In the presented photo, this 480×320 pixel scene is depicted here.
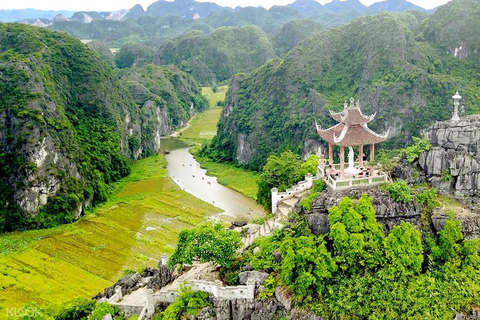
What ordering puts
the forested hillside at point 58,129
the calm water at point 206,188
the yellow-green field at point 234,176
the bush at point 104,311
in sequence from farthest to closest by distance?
the yellow-green field at point 234,176
the forested hillside at point 58,129
the calm water at point 206,188
the bush at point 104,311

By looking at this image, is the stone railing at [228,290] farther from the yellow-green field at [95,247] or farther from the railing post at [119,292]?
the yellow-green field at [95,247]

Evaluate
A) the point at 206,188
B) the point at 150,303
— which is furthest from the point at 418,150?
the point at 206,188

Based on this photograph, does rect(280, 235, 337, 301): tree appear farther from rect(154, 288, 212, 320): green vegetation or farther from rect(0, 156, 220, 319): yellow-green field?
rect(0, 156, 220, 319): yellow-green field

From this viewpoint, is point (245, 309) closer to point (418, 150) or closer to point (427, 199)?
point (427, 199)

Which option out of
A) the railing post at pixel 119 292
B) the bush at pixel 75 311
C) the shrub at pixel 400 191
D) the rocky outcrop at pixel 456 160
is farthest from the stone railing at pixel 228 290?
the rocky outcrop at pixel 456 160

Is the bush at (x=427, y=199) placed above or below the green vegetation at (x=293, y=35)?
below

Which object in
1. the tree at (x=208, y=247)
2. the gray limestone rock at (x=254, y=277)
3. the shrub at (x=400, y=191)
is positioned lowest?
the gray limestone rock at (x=254, y=277)

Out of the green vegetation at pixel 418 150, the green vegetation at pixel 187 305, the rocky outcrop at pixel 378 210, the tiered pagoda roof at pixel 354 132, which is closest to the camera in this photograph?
the green vegetation at pixel 187 305

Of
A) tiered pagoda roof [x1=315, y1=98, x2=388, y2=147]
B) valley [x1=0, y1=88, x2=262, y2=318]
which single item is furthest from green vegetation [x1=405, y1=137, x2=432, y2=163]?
valley [x1=0, y1=88, x2=262, y2=318]
